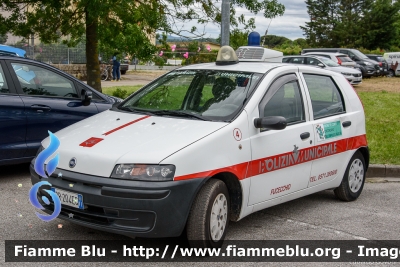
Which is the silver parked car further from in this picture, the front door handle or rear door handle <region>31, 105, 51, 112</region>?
the front door handle

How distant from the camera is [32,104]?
7477mm

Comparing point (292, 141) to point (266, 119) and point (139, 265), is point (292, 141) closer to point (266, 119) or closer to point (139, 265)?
point (266, 119)

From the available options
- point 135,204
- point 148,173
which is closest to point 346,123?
point 148,173

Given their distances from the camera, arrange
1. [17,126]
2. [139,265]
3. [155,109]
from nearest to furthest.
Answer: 1. [139,265]
2. [155,109]
3. [17,126]

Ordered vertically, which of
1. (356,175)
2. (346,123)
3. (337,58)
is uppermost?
(337,58)

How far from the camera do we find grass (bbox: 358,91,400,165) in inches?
365

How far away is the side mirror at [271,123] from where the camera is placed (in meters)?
5.29

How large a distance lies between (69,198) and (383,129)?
8506mm

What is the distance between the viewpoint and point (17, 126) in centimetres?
730

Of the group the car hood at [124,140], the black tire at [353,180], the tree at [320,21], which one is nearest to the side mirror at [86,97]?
the car hood at [124,140]

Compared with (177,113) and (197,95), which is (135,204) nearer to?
(177,113)

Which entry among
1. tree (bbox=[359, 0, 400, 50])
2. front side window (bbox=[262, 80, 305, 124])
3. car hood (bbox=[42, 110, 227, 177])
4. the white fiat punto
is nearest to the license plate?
the white fiat punto

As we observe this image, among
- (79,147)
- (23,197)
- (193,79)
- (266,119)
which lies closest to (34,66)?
(23,197)

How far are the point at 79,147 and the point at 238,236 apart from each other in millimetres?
→ 1728
